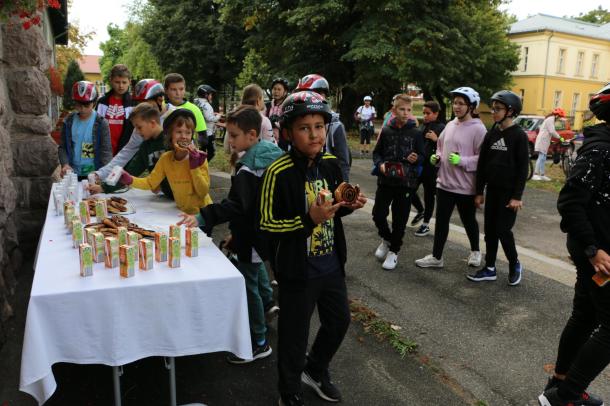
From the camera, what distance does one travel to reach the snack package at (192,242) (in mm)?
2932

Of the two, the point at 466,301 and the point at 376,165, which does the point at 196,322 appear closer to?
the point at 466,301

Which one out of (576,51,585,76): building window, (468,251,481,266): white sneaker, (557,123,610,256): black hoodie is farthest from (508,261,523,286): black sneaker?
(576,51,585,76): building window

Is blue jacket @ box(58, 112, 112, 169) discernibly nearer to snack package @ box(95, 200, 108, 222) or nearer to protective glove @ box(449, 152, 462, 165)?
snack package @ box(95, 200, 108, 222)

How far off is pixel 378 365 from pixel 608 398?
148 centimetres

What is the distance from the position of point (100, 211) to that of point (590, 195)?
10.6 feet

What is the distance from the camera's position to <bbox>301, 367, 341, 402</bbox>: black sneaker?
10.1 feet

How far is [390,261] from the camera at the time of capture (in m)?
5.49

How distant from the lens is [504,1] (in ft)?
84.4

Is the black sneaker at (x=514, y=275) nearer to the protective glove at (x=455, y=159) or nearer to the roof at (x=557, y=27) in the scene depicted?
the protective glove at (x=455, y=159)

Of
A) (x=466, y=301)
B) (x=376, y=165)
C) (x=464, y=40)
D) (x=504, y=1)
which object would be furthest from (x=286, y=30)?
(x=466, y=301)

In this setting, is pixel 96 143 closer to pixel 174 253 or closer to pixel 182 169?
pixel 182 169

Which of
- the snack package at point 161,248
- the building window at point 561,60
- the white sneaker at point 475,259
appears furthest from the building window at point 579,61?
the snack package at point 161,248

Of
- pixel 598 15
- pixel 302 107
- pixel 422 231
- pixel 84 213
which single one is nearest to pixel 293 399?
pixel 302 107

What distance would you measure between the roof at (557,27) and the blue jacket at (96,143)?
1815 inches
